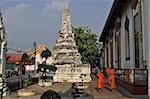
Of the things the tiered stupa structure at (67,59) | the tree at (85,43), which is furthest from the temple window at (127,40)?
the tree at (85,43)

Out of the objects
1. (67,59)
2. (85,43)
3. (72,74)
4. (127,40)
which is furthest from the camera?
(85,43)

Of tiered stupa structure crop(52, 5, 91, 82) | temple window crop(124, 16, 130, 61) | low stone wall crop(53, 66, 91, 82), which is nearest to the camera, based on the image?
temple window crop(124, 16, 130, 61)

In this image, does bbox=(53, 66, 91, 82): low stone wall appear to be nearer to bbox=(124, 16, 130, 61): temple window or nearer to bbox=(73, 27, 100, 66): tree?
bbox=(124, 16, 130, 61): temple window

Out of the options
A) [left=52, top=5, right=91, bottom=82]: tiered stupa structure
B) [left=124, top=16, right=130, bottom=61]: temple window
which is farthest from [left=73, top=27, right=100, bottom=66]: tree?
[left=124, top=16, right=130, bottom=61]: temple window

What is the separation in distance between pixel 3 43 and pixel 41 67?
12.3 m

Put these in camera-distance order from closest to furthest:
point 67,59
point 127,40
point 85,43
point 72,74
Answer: point 127,40
point 72,74
point 67,59
point 85,43

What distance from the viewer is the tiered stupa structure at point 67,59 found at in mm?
27828

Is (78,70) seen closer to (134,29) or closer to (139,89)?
(134,29)

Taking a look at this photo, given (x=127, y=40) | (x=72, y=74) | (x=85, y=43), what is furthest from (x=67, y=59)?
(x=85, y=43)

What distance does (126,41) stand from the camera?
82.5 feet

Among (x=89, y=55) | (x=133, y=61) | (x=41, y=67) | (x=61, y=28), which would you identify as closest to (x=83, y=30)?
(x=89, y=55)

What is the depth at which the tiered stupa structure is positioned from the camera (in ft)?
91.3

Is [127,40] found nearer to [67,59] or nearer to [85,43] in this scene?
[67,59]

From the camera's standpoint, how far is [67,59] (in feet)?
97.4
